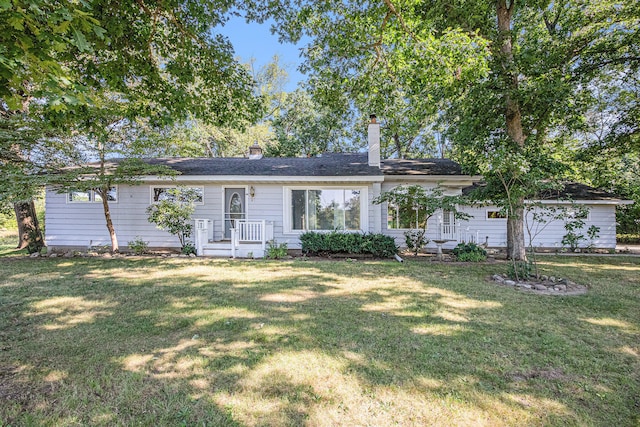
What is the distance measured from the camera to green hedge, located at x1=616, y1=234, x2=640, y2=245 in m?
15.7

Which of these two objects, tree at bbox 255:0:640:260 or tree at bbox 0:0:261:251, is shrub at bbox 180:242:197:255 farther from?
tree at bbox 255:0:640:260

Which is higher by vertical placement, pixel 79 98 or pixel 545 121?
pixel 545 121

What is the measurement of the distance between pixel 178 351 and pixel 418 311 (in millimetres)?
3173

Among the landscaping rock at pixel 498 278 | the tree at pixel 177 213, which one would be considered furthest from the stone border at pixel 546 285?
the tree at pixel 177 213

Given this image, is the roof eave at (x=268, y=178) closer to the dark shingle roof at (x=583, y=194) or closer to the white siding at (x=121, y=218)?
the white siding at (x=121, y=218)

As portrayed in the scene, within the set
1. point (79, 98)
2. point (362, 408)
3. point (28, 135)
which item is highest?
point (28, 135)

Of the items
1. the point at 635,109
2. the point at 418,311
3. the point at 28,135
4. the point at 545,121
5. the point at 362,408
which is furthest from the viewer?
the point at 635,109

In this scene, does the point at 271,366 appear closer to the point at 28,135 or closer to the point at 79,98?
the point at 79,98

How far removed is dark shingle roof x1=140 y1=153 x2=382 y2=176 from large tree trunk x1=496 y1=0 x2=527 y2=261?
4.01m

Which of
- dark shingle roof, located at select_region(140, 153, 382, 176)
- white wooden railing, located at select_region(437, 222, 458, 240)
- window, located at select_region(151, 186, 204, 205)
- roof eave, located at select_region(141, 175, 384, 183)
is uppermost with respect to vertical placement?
dark shingle roof, located at select_region(140, 153, 382, 176)

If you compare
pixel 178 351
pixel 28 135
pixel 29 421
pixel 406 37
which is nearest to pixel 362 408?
pixel 178 351

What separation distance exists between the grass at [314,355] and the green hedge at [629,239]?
15.0 metres

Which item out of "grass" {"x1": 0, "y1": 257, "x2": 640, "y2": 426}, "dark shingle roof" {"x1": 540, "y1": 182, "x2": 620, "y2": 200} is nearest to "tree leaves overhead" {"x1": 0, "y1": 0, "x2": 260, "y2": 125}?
"grass" {"x1": 0, "y1": 257, "x2": 640, "y2": 426}

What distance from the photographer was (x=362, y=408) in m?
2.14
